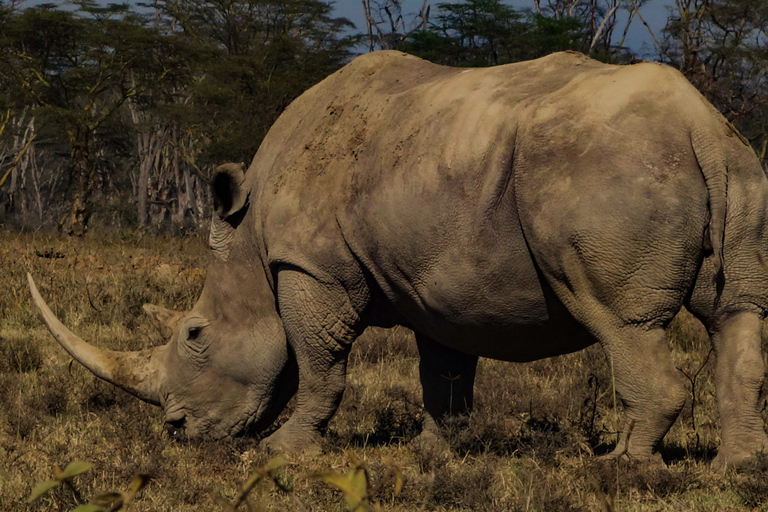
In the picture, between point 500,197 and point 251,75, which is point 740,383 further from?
point 251,75

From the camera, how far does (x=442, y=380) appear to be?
5.78m

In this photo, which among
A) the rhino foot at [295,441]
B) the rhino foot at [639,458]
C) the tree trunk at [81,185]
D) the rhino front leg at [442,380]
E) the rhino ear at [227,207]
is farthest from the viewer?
the tree trunk at [81,185]

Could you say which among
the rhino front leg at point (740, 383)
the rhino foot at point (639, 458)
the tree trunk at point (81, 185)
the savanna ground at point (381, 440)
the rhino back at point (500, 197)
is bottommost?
the tree trunk at point (81, 185)

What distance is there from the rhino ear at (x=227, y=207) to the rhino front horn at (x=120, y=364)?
0.63 metres

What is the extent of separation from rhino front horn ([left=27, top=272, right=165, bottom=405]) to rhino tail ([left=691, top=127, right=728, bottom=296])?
2977 mm

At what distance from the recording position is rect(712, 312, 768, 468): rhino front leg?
411 centimetres

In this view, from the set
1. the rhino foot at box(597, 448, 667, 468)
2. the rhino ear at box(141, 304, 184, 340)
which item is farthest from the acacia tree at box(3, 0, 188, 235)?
the rhino foot at box(597, 448, 667, 468)

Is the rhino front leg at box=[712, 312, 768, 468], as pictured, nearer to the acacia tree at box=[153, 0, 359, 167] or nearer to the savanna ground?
the savanna ground

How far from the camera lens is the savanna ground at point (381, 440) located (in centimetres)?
413

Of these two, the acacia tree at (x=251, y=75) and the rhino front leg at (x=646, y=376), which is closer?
the rhino front leg at (x=646, y=376)

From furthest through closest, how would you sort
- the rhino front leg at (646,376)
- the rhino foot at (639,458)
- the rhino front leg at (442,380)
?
the rhino front leg at (442,380)
the rhino foot at (639,458)
the rhino front leg at (646,376)

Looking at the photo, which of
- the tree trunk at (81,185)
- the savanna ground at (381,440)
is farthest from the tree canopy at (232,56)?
the savanna ground at (381,440)

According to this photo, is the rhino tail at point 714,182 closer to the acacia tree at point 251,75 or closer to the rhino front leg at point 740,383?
the rhino front leg at point 740,383

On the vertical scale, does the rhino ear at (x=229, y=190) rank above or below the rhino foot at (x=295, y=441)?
above
